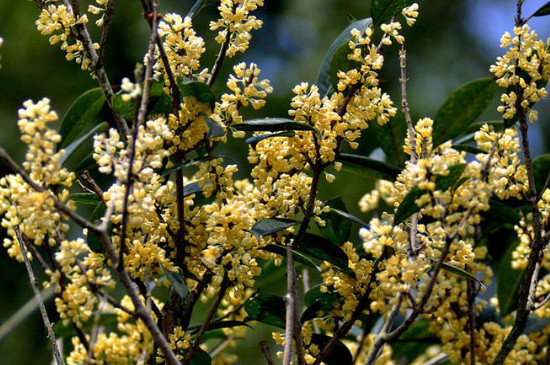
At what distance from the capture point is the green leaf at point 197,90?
115 centimetres

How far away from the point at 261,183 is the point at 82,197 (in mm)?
333

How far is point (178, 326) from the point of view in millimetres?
1230

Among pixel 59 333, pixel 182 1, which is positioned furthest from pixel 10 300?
pixel 59 333

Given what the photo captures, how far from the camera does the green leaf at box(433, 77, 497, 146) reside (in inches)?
64.2

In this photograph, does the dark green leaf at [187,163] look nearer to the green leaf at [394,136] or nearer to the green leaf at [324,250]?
the green leaf at [324,250]

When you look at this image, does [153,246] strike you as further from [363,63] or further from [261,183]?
[363,63]

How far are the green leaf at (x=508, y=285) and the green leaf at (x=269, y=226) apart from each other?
29.5 inches

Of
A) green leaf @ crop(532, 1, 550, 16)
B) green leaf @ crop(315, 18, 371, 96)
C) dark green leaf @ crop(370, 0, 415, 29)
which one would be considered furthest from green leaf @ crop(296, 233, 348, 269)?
green leaf @ crop(532, 1, 550, 16)

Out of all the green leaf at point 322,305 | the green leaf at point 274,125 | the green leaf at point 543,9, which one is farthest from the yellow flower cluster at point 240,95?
the green leaf at point 543,9

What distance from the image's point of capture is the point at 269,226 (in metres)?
1.16

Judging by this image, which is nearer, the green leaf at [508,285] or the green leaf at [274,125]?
the green leaf at [274,125]

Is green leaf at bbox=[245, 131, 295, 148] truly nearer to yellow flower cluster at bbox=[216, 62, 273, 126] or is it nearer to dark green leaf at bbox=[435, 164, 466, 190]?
yellow flower cluster at bbox=[216, 62, 273, 126]

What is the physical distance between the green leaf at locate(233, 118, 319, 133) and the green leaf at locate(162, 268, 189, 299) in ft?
0.82

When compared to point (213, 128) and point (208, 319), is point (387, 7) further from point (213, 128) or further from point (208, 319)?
point (208, 319)
